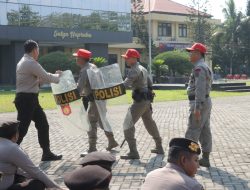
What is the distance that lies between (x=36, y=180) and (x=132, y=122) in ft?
12.7

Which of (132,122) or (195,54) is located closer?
(195,54)

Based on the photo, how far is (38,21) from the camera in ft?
144

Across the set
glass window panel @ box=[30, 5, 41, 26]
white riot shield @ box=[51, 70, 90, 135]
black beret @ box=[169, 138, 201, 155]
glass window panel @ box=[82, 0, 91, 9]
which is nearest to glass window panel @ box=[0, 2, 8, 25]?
glass window panel @ box=[30, 5, 41, 26]

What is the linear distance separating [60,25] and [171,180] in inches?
1685

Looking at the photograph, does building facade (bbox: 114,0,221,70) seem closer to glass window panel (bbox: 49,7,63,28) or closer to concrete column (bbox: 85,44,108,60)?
concrete column (bbox: 85,44,108,60)

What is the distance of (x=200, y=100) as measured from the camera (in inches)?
297

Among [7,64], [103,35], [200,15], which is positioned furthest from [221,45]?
[7,64]

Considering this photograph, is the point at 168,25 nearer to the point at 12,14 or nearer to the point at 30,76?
the point at 12,14

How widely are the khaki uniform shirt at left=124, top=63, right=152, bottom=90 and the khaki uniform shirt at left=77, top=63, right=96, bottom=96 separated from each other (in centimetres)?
75

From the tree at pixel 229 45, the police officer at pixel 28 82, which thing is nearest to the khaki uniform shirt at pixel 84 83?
the police officer at pixel 28 82

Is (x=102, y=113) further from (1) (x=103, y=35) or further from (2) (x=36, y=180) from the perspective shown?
(1) (x=103, y=35)

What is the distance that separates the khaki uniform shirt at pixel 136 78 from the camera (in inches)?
331

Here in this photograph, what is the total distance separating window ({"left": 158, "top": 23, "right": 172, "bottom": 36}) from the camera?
67.4 m

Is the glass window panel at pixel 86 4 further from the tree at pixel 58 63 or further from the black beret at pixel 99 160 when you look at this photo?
the black beret at pixel 99 160
